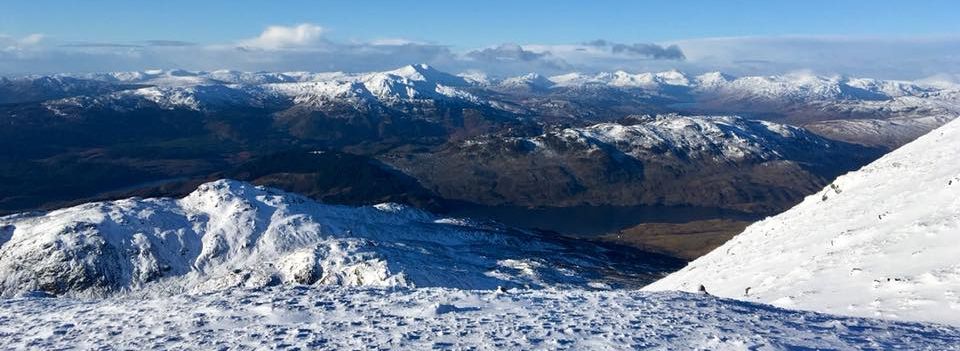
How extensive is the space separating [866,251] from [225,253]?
9196cm

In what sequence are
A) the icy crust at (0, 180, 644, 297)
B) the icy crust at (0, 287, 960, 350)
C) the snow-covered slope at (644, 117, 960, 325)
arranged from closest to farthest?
the icy crust at (0, 287, 960, 350)
the snow-covered slope at (644, 117, 960, 325)
the icy crust at (0, 180, 644, 297)

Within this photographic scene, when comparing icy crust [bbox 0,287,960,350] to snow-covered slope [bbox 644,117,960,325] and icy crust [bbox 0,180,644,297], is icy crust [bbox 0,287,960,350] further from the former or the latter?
icy crust [bbox 0,180,644,297]

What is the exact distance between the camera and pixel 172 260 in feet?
335

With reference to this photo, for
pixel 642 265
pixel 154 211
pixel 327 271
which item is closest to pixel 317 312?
pixel 327 271

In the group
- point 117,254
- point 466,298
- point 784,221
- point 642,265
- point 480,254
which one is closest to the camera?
point 466,298

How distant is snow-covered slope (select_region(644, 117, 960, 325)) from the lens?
88.7ft

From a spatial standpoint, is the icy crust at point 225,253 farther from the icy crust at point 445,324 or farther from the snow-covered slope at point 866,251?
the icy crust at point 445,324

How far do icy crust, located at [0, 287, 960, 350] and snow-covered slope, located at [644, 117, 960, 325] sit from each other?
14.8 ft

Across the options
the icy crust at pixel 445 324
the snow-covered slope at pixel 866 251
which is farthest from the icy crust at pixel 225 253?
the icy crust at pixel 445 324

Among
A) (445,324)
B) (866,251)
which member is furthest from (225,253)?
(445,324)

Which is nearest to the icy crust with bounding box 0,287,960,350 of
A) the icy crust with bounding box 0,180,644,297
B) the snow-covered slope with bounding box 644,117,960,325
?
the snow-covered slope with bounding box 644,117,960,325

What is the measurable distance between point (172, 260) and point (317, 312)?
292ft

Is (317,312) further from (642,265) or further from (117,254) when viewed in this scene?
(642,265)

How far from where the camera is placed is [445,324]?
841 inches
